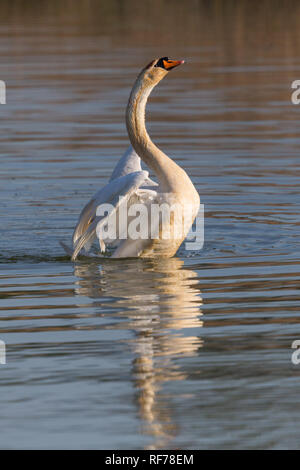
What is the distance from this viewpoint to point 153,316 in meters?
7.62

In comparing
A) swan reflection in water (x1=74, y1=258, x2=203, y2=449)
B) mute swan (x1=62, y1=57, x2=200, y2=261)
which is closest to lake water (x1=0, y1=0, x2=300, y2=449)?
swan reflection in water (x1=74, y1=258, x2=203, y2=449)

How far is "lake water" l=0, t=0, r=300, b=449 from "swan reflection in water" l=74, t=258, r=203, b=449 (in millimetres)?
17

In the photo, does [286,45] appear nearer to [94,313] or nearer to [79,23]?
[79,23]

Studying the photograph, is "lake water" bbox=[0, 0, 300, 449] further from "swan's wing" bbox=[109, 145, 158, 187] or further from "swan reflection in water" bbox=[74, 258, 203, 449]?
"swan's wing" bbox=[109, 145, 158, 187]

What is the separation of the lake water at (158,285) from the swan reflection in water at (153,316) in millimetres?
17

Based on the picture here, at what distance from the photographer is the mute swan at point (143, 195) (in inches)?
359

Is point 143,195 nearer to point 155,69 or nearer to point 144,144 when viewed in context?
point 144,144

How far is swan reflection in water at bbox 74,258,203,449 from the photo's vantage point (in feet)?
18.8

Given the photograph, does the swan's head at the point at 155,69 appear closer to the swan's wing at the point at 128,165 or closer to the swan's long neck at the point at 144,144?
the swan's long neck at the point at 144,144

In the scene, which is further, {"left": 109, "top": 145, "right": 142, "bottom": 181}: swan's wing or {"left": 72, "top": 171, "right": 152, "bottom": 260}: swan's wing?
{"left": 109, "top": 145, "right": 142, "bottom": 181}: swan's wing

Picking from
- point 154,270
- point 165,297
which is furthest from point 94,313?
point 154,270

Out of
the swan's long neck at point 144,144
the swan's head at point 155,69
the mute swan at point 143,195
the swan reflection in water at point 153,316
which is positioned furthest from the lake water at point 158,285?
the swan's head at point 155,69

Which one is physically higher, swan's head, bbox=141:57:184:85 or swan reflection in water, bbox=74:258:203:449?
swan's head, bbox=141:57:184:85

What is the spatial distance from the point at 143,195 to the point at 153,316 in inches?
81.0
